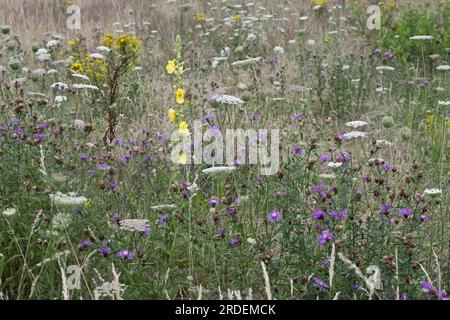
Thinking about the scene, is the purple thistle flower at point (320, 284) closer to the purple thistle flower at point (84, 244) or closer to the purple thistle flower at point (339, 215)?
the purple thistle flower at point (339, 215)

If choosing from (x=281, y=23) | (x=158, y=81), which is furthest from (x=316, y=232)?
(x=281, y=23)

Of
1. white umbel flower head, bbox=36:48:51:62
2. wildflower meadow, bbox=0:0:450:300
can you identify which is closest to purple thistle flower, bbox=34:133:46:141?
wildflower meadow, bbox=0:0:450:300

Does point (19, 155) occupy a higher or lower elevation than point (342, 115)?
higher

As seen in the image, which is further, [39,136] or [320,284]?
[39,136]

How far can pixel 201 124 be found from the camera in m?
4.21

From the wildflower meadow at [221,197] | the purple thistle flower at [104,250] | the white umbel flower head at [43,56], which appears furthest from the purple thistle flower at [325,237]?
the white umbel flower head at [43,56]

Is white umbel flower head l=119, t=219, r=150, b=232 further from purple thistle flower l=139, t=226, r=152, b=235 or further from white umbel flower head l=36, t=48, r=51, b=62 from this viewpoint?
white umbel flower head l=36, t=48, r=51, b=62

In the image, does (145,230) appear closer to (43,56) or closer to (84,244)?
(84,244)

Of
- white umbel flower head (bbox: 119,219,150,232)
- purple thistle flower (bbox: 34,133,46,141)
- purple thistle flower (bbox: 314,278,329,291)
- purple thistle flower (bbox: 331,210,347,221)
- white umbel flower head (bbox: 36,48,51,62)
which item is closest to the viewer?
purple thistle flower (bbox: 314,278,329,291)

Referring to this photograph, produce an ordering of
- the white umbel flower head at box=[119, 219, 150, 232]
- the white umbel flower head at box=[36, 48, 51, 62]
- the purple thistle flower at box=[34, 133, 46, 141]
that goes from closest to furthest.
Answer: the white umbel flower head at box=[119, 219, 150, 232] < the purple thistle flower at box=[34, 133, 46, 141] < the white umbel flower head at box=[36, 48, 51, 62]

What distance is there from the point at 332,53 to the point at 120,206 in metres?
4.03

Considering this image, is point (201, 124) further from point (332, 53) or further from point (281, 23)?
point (281, 23)

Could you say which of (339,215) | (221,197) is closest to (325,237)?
(339,215)

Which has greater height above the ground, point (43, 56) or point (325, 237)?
point (43, 56)
